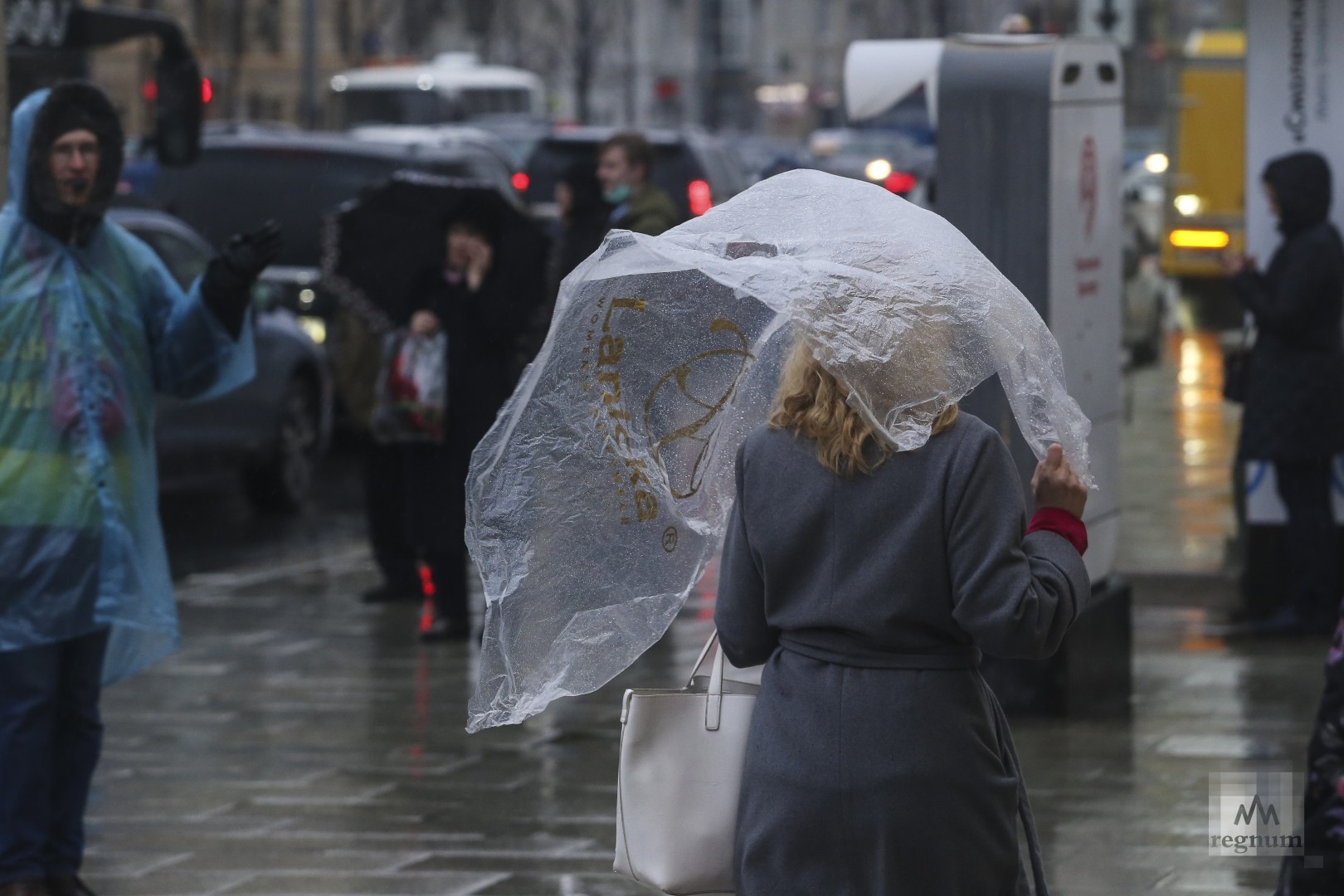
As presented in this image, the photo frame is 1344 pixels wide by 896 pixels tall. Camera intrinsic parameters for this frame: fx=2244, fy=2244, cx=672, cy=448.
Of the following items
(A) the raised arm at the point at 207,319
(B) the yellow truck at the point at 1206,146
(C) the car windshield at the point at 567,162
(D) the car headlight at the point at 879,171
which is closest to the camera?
(A) the raised arm at the point at 207,319

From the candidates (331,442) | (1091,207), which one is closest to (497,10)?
Answer: (331,442)

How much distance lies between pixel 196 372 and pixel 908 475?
2.68 metres

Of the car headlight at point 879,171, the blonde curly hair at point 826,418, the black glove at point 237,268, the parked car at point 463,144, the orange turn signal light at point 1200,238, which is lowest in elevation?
the orange turn signal light at point 1200,238

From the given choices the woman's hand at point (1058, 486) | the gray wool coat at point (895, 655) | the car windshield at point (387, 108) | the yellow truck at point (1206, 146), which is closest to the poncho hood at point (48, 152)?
the gray wool coat at point (895, 655)

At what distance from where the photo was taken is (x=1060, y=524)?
3.34 metres

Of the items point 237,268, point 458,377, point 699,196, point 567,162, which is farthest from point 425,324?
point 567,162

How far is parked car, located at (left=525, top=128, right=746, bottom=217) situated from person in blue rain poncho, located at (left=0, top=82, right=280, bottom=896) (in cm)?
1315

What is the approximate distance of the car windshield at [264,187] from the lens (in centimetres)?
1582

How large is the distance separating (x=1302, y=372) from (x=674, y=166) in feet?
40.5

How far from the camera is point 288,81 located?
200 ft

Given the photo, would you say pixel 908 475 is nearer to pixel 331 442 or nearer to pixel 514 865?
pixel 514 865

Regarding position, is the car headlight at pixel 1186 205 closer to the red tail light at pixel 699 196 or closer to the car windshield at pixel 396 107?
the red tail light at pixel 699 196

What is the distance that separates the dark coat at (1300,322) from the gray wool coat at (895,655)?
212 inches

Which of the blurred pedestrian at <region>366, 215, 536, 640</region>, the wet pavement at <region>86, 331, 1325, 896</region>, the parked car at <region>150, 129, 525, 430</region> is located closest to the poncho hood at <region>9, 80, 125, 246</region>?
the wet pavement at <region>86, 331, 1325, 896</region>
